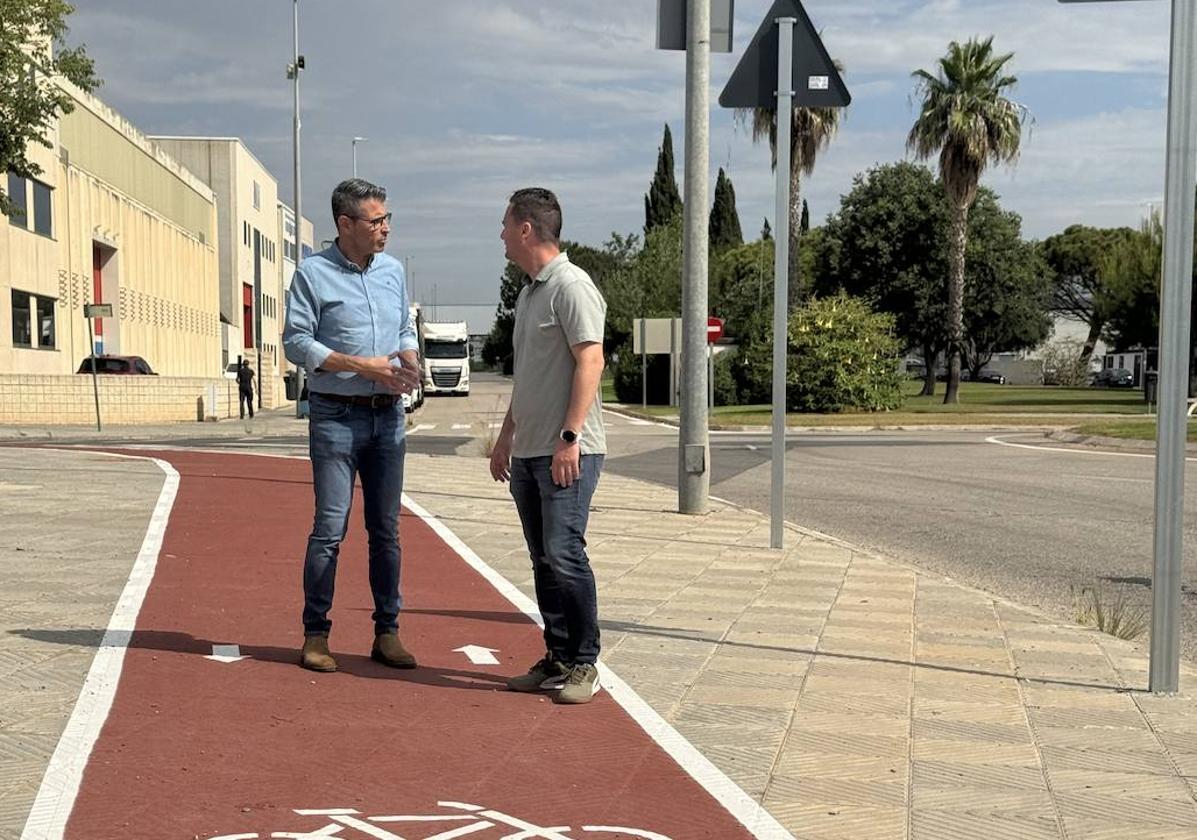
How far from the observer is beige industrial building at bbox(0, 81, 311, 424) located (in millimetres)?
33500

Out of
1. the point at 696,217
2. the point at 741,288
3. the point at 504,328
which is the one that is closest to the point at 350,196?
the point at 696,217

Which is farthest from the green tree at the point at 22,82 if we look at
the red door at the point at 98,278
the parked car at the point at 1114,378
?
the parked car at the point at 1114,378

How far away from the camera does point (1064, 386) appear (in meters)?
77.1

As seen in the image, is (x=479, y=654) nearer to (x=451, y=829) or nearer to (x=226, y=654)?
(x=226, y=654)

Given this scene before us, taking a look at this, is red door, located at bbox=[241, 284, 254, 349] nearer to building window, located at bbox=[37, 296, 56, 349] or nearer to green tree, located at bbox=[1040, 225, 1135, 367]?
building window, located at bbox=[37, 296, 56, 349]

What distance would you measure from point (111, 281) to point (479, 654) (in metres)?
43.1

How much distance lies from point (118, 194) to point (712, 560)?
41223 millimetres

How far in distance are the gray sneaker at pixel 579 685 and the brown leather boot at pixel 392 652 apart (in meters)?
0.78

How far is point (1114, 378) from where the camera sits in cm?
8519

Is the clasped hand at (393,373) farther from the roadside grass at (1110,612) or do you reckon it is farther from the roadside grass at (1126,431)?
the roadside grass at (1126,431)

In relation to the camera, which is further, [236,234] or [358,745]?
[236,234]

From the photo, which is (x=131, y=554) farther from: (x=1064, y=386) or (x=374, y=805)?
(x=1064, y=386)

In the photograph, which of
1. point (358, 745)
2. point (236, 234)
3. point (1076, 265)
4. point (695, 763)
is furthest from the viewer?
point (1076, 265)

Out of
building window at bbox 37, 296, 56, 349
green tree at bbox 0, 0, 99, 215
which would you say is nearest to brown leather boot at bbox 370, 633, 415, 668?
green tree at bbox 0, 0, 99, 215
